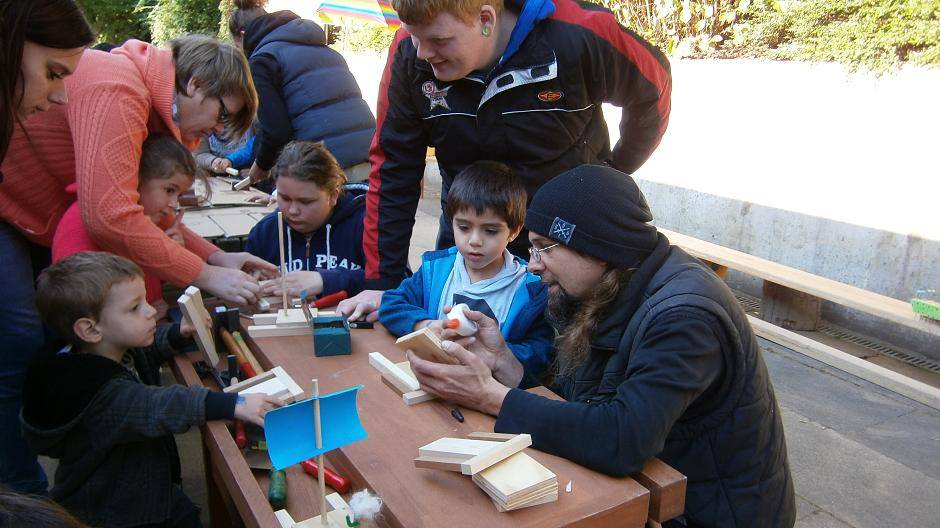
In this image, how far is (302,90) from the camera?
12.4ft

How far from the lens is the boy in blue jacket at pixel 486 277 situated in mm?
2043

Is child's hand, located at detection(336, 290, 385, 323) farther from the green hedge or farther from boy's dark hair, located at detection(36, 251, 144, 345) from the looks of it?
the green hedge

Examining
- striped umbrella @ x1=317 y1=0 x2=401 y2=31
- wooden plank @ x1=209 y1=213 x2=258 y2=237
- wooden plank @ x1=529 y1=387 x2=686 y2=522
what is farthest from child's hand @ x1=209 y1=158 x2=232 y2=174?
wooden plank @ x1=529 y1=387 x2=686 y2=522

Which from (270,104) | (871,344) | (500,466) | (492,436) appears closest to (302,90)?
(270,104)

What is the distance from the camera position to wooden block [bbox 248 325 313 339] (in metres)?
2.01

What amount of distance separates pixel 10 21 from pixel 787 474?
1.93 m

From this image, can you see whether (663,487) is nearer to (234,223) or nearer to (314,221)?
(314,221)

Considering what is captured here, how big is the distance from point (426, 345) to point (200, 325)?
703mm

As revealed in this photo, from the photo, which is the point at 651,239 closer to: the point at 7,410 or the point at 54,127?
the point at 54,127

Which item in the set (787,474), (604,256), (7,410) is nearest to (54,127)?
(7,410)

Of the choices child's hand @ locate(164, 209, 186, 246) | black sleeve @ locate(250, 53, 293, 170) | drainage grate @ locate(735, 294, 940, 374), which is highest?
black sleeve @ locate(250, 53, 293, 170)

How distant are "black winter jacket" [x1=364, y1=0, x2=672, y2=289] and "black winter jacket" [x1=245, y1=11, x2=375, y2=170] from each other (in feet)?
4.65

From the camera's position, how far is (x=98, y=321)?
1.88m

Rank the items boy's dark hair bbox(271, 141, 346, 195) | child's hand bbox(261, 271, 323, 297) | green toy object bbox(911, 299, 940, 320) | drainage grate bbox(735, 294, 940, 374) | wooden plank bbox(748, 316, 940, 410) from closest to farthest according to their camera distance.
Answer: child's hand bbox(261, 271, 323, 297) < boy's dark hair bbox(271, 141, 346, 195) < green toy object bbox(911, 299, 940, 320) < wooden plank bbox(748, 316, 940, 410) < drainage grate bbox(735, 294, 940, 374)
